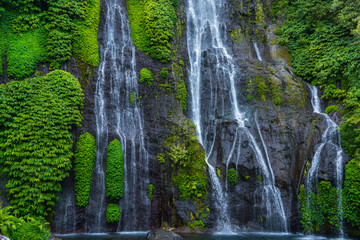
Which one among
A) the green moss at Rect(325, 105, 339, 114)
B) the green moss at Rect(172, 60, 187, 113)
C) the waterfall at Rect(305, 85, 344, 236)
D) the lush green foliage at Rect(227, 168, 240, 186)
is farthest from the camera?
the green moss at Rect(172, 60, 187, 113)

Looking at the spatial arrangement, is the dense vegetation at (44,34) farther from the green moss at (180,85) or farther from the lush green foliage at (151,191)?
the lush green foliage at (151,191)

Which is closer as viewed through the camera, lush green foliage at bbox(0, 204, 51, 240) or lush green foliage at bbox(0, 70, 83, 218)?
lush green foliage at bbox(0, 204, 51, 240)

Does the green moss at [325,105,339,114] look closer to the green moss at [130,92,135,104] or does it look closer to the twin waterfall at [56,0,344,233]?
the twin waterfall at [56,0,344,233]

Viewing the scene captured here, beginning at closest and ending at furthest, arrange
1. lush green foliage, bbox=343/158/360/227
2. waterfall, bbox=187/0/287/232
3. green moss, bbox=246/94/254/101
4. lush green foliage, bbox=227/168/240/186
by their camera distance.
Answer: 1. lush green foliage, bbox=343/158/360/227
2. waterfall, bbox=187/0/287/232
3. lush green foliage, bbox=227/168/240/186
4. green moss, bbox=246/94/254/101

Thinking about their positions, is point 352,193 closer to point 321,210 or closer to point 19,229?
point 321,210

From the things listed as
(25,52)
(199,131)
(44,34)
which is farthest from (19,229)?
(44,34)

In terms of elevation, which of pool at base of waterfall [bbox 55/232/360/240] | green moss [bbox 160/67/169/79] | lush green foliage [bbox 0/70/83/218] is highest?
green moss [bbox 160/67/169/79]

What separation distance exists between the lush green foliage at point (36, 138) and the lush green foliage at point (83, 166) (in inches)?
31.1

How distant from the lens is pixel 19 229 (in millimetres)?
10086

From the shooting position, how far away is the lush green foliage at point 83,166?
47.1 ft

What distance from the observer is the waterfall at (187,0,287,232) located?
15.5 meters

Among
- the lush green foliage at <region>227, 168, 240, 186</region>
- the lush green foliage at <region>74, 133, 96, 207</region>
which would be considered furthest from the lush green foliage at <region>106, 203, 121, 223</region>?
the lush green foliage at <region>227, 168, 240, 186</region>

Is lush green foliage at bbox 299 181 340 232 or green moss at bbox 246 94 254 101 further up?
green moss at bbox 246 94 254 101

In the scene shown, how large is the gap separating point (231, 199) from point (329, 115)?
8.26 meters
